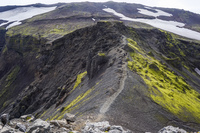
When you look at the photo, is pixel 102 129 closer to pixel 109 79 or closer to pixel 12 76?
pixel 109 79

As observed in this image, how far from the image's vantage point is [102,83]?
2703 centimetres

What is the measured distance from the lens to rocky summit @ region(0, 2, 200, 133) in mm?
17969

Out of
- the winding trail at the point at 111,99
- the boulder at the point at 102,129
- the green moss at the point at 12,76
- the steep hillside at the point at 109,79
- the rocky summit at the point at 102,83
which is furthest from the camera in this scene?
the green moss at the point at 12,76

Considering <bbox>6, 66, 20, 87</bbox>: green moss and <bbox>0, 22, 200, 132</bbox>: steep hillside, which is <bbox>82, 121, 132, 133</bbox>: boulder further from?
<bbox>6, 66, 20, 87</bbox>: green moss

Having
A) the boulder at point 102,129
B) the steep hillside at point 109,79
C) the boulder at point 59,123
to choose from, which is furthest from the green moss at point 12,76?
the boulder at point 102,129

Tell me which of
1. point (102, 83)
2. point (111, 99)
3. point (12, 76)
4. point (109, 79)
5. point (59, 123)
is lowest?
point (12, 76)

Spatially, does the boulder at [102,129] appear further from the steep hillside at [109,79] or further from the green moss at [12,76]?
the green moss at [12,76]

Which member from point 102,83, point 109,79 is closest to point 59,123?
point 102,83

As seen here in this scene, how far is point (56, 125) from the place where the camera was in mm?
16062

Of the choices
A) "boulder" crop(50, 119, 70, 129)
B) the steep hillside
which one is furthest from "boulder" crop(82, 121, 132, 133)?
"boulder" crop(50, 119, 70, 129)

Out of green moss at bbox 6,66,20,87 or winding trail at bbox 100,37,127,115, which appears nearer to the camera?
winding trail at bbox 100,37,127,115

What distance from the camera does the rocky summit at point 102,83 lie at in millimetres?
17969

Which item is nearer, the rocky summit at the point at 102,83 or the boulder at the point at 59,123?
the boulder at the point at 59,123

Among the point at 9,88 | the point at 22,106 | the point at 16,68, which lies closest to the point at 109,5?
the point at 16,68
